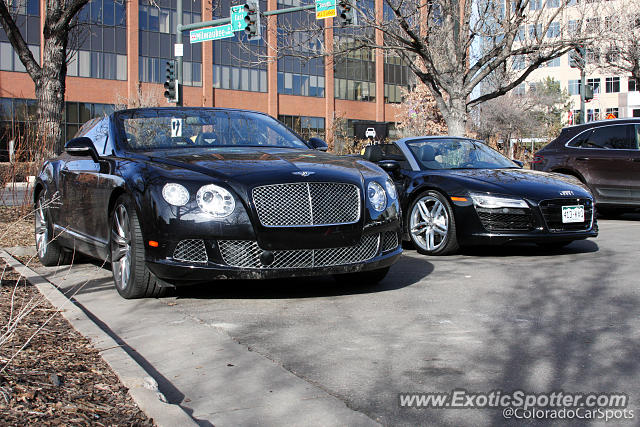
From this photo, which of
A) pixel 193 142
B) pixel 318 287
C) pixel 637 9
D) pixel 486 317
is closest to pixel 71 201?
pixel 193 142

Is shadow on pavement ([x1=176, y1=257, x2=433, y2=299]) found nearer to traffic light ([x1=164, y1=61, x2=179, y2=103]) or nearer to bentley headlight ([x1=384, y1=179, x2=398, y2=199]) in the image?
bentley headlight ([x1=384, y1=179, x2=398, y2=199])

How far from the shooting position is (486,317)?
5.07 metres

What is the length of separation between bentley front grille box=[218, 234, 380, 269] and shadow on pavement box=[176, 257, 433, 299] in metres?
0.50

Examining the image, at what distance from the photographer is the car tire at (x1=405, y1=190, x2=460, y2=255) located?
8195mm

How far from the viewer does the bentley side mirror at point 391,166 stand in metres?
9.04

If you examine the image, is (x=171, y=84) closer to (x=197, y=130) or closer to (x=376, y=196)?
(x=197, y=130)

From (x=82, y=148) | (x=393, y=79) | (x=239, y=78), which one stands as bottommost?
(x=82, y=148)

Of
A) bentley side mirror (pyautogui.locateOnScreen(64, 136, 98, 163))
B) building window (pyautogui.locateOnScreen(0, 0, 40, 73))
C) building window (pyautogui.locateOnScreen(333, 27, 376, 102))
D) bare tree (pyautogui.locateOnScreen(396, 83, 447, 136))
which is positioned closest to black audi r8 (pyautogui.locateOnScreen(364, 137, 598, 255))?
bentley side mirror (pyautogui.locateOnScreen(64, 136, 98, 163))

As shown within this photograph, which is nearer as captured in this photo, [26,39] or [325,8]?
[325,8]

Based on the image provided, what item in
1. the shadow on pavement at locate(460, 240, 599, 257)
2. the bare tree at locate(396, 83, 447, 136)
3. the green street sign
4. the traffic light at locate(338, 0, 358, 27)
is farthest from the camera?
the bare tree at locate(396, 83, 447, 136)

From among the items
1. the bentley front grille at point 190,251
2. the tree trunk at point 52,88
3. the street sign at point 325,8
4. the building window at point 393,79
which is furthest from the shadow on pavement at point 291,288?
the building window at point 393,79

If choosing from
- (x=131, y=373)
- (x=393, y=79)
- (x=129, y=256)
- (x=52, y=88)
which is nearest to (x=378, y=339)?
(x=131, y=373)

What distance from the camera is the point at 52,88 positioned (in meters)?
12.1

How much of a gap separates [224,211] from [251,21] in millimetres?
15738
